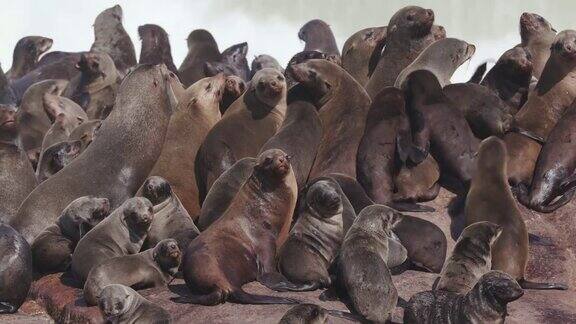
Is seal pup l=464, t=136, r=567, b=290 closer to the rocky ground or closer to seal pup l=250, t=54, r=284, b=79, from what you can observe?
the rocky ground

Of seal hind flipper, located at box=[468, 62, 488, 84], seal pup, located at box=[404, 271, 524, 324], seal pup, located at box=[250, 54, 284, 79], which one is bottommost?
seal pup, located at box=[404, 271, 524, 324]

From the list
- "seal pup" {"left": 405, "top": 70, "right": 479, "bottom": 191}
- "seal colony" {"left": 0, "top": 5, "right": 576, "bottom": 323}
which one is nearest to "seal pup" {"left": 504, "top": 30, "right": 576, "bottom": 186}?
"seal colony" {"left": 0, "top": 5, "right": 576, "bottom": 323}

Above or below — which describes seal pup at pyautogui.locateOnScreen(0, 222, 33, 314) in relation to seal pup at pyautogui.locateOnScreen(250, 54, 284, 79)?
below

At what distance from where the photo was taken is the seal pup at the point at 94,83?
14180 millimetres

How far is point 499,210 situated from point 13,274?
3.49 m

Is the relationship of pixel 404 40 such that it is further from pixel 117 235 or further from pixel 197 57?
pixel 117 235

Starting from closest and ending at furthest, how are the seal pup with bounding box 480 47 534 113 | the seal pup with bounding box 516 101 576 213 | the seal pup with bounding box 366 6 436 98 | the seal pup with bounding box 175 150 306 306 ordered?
the seal pup with bounding box 175 150 306 306
the seal pup with bounding box 516 101 576 213
the seal pup with bounding box 480 47 534 113
the seal pup with bounding box 366 6 436 98

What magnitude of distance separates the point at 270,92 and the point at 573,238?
301cm

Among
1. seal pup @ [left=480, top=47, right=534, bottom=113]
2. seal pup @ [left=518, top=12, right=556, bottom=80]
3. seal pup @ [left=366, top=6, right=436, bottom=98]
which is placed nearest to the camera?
seal pup @ [left=480, top=47, right=534, bottom=113]

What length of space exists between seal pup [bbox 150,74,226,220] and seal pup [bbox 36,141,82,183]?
939mm

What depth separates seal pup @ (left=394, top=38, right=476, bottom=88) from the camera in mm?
11398

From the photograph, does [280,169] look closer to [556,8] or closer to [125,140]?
[125,140]

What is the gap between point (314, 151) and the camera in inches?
396

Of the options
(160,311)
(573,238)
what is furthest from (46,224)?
(573,238)
